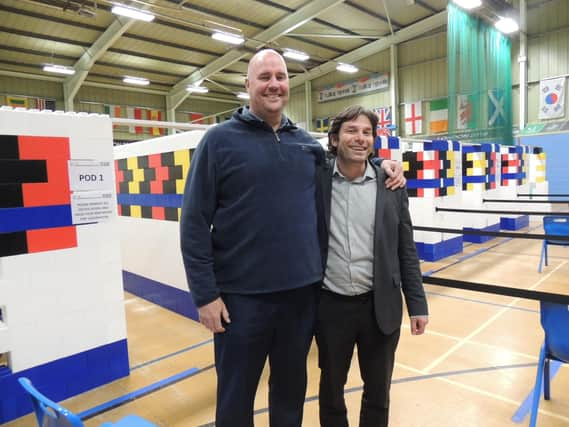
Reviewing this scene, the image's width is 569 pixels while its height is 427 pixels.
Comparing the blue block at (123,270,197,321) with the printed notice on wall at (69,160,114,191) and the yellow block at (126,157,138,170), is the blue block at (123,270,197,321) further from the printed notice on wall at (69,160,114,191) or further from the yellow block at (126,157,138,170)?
the printed notice on wall at (69,160,114,191)

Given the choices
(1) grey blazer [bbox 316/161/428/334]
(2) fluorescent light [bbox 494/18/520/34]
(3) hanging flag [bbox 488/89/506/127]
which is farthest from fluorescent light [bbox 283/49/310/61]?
(1) grey blazer [bbox 316/161/428/334]

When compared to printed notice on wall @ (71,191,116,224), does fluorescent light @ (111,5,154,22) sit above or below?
above

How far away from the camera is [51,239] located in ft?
6.55

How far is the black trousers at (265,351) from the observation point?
1209 millimetres

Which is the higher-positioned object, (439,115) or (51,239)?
(439,115)

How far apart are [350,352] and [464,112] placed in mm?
8786

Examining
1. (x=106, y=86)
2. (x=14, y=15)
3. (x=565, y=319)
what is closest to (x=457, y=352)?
(x=565, y=319)

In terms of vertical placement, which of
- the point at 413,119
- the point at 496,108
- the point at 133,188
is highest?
the point at 413,119

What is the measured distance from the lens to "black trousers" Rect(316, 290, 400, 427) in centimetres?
131

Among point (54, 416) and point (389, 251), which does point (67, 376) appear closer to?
point (54, 416)

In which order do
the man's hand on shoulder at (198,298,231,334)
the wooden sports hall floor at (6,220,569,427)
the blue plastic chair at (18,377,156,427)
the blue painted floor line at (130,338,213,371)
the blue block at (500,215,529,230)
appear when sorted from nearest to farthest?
1. the blue plastic chair at (18,377,156,427)
2. the man's hand on shoulder at (198,298,231,334)
3. the wooden sports hall floor at (6,220,569,427)
4. the blue painted floor line at (130,338,213,371)
5. the blue block at (500,215,529,230)

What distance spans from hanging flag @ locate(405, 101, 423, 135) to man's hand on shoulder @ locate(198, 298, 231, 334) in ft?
42.1

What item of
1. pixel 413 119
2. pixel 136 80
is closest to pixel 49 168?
pixel 136 80

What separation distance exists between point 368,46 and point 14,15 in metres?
9.92
